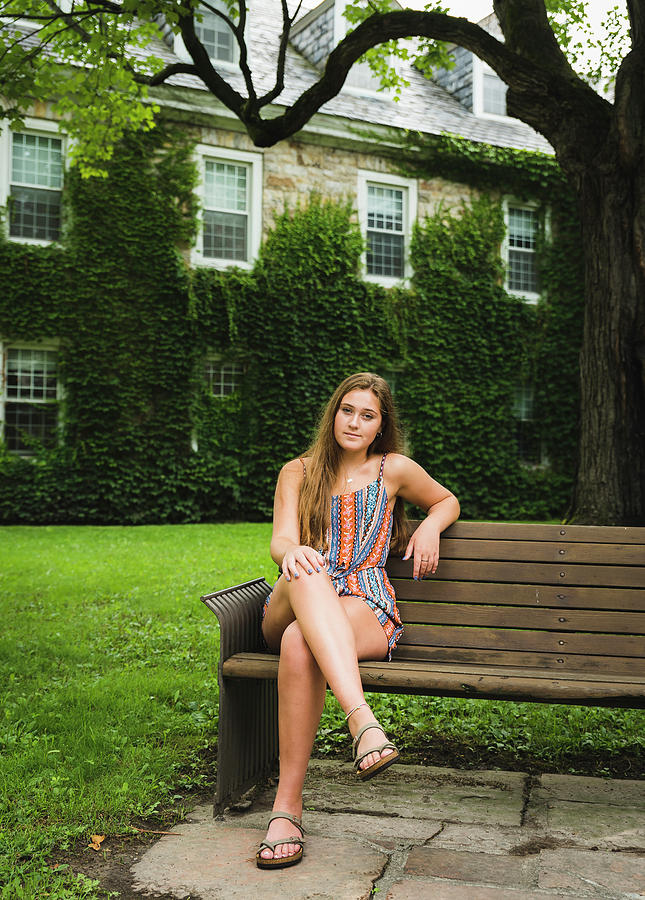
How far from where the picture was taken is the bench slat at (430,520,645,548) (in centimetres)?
337

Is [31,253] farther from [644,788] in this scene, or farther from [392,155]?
[644,788]

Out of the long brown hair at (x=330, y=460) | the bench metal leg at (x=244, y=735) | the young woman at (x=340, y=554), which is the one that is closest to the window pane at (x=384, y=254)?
the long brown hair at (x=330, y=460)

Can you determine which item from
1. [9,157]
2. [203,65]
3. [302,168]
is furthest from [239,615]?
[302,168]

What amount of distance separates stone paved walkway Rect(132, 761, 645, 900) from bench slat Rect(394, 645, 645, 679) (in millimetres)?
457

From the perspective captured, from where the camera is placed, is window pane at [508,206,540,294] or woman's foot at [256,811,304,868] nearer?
woman's foot at [256,811,304,868]

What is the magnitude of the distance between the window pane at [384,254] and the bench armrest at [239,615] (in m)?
12.4

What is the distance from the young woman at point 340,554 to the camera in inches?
109

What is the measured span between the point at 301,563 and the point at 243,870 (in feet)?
3.15

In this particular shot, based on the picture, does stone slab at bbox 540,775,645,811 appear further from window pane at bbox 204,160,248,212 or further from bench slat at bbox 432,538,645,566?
window pane at bbox 204,160,248,212

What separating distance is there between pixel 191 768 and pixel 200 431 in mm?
10261

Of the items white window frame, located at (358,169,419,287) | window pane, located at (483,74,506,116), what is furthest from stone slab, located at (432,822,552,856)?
window pane, located at (483,74,506,116)

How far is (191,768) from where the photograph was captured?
3482mm

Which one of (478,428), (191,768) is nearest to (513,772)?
(191,768)

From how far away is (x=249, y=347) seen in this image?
13898 millimetres
